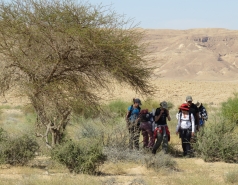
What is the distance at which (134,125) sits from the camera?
622 inches

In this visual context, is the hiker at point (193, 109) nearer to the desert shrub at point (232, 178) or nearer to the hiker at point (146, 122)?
the hiker at point (146, 122)

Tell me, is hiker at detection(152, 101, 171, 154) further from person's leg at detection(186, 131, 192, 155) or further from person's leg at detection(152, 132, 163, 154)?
person's leg at detection(186, 131, 192, 155)

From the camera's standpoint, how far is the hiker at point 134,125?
51.4 ft

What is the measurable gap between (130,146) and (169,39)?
15446 cm

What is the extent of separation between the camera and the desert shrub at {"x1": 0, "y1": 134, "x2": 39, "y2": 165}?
44.5ft

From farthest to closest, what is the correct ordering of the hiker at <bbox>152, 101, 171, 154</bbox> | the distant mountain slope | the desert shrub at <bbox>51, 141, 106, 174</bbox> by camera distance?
the distant mountain slope < the hiker at <bbox>152, 101, 171, 154</bbox> < the desert shrub at <bbox>51, 141, 106, 174</bbox>

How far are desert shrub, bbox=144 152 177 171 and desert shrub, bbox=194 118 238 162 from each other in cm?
205

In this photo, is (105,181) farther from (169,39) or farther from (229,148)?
(169,39)

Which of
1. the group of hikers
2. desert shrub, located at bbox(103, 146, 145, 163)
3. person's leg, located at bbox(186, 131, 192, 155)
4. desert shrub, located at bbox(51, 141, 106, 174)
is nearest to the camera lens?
desert shrub, located at bbox(51, 141, 106, 174)

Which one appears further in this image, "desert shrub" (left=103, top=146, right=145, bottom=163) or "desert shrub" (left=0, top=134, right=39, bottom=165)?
"desert shrub" (left=103, top=146, right=145, bottom=163)

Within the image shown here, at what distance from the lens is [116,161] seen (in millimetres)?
14648

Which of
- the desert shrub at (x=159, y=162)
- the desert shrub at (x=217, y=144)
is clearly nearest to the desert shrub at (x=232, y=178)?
the desert shrub at (x=159, y=162)

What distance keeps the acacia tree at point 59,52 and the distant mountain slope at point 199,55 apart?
83.1 metres

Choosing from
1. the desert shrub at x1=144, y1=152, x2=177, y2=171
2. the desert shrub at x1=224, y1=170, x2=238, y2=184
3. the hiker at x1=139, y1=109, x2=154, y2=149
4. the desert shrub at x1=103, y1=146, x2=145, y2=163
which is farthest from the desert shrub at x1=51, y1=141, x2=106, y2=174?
the hiker at x1=139, y1=109, x2=154, y2=149
